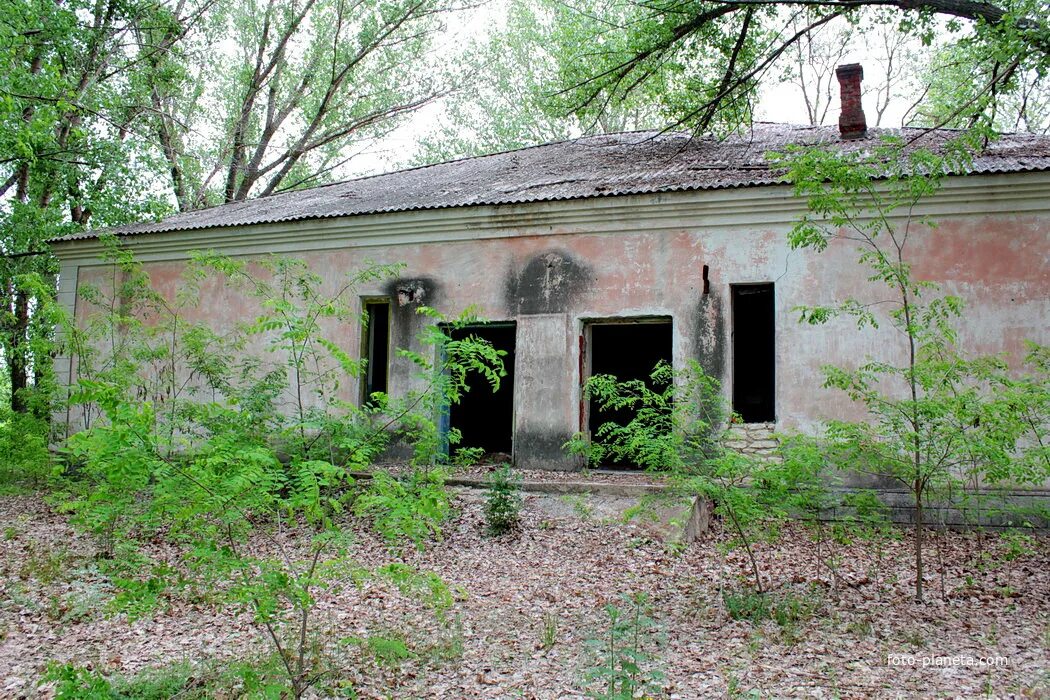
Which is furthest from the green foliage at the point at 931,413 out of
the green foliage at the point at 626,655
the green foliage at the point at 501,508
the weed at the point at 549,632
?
the green foliage at the point at 501,508

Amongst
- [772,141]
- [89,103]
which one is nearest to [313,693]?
[772,141]

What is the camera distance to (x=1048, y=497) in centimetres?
787

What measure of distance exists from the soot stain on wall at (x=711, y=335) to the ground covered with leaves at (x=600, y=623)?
2.44m

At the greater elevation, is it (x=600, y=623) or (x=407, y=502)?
(x=407, y=502)

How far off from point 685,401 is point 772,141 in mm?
7803

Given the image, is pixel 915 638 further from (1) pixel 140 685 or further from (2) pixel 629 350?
(2) pixel 629 350

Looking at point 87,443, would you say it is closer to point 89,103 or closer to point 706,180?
point 706,180

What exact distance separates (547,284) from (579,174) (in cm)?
233

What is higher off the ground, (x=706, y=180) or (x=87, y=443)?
(x=706, y=180)

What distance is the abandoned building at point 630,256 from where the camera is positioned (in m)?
8.60

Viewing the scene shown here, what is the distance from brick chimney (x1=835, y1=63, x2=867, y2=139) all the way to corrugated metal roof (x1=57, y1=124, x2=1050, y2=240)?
0.24m

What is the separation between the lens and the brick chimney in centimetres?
1184

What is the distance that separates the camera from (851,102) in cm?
1194

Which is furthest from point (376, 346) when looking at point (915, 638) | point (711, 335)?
point (915, 638)
